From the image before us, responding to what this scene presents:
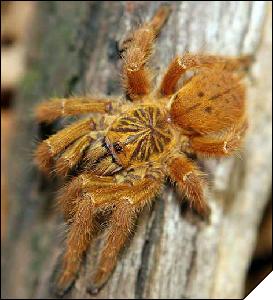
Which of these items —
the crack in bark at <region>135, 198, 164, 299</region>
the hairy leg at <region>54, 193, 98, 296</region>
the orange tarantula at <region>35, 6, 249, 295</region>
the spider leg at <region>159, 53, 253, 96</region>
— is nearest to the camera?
the hairy leg at <region>54, 193, 98, 296</region>

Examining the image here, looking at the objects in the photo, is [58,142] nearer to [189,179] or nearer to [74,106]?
[74,106]

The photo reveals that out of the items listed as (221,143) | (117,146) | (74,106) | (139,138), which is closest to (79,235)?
(117,146)

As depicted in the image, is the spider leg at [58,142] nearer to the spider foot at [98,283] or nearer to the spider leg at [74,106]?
the spider leg at [74,106]

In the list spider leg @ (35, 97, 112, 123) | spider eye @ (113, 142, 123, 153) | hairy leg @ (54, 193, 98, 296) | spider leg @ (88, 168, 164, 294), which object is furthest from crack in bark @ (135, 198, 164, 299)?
spider leg @ (35, 97, 112, 123)

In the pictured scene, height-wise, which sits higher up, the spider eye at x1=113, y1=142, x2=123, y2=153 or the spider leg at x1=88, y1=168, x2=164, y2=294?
the spider eye at x1=113, y1=142, x2=123, y2=153

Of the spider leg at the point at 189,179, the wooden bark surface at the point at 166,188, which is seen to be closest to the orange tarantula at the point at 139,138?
the spider leg at the point at 189,179

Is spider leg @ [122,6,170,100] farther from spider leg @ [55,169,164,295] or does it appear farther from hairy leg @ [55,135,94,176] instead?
spider leg @ [55,169,164,295]

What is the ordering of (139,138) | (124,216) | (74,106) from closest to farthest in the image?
(124,216) → (139,138) → (74,106)
